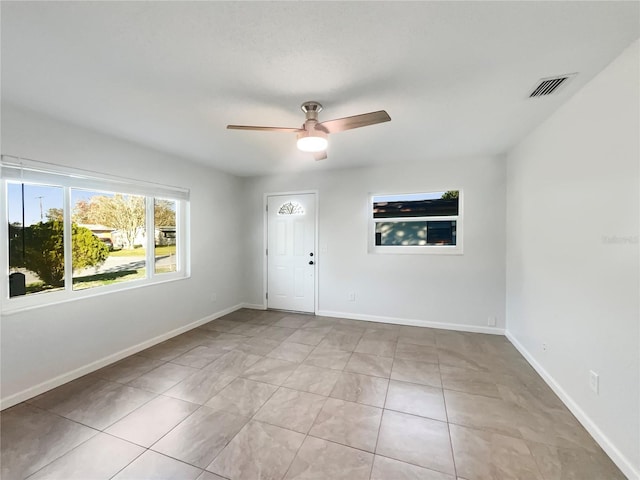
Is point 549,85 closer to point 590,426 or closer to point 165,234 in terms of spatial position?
point 590,426

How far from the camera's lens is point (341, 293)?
4.25 m

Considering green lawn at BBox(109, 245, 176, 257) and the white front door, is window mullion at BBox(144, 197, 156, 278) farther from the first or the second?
the white front door

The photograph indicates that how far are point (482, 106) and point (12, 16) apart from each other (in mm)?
2906

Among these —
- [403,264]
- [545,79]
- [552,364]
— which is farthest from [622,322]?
[403,264]

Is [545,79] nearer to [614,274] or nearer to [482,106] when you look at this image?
[482,106]

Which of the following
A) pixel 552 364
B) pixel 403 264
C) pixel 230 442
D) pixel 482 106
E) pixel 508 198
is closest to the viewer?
pixel 230 442

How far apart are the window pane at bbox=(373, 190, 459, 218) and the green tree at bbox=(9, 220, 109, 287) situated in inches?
139

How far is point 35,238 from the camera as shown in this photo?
2262 millimetres

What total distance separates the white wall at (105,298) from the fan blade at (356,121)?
2314mm

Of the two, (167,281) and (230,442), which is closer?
(230,442)

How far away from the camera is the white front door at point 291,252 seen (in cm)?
444

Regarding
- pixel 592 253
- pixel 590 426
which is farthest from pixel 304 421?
pixel 592 253

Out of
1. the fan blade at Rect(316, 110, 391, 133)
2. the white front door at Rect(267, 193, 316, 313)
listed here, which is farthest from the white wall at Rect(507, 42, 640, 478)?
the white front door at Rect(267, 193, 316, 313)

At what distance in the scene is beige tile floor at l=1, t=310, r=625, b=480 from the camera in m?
1.53
